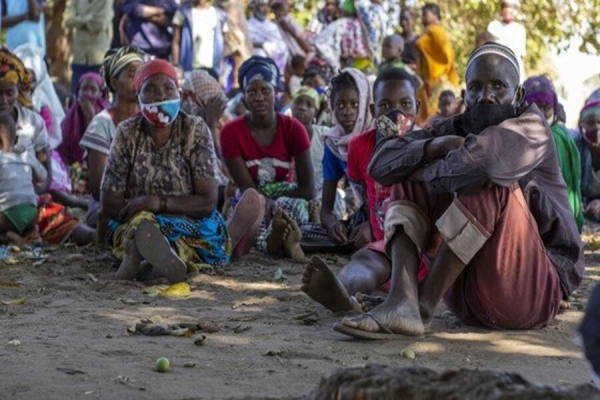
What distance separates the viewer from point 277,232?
286 inches

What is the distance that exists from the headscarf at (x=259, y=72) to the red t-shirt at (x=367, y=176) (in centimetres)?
209

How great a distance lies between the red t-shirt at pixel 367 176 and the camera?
608cm

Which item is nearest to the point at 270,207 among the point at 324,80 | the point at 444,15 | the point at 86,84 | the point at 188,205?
the point at 188,205

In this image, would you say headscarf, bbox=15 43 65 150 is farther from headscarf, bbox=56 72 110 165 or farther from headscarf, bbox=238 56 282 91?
headscarf, bbox=238 56 282 91

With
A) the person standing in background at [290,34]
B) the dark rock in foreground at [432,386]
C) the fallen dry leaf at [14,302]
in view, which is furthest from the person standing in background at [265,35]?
the dark rock in foreground at [432,386]

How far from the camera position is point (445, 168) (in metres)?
4.47

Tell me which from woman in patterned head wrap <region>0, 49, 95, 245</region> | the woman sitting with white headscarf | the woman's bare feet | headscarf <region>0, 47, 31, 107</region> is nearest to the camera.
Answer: the woman's bare feet

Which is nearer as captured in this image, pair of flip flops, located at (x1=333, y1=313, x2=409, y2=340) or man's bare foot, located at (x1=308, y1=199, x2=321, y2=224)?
pair of flip flops, located at (x1=333, y1=313, x2=409, y2=340)

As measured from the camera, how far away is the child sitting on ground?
780 centimetres

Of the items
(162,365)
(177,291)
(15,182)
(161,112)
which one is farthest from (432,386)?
(15,182)

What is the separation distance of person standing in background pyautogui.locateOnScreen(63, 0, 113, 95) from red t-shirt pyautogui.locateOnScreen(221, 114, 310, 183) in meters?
5.86

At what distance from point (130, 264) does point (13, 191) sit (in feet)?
6.17

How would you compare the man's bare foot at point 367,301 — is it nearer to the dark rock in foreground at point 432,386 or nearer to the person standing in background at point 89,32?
the dark rock in foreground at point 432,386

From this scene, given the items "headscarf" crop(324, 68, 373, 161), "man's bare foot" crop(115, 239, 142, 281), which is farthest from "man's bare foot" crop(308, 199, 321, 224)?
"man's bare foot" crop(115, 239, 142, 281)
